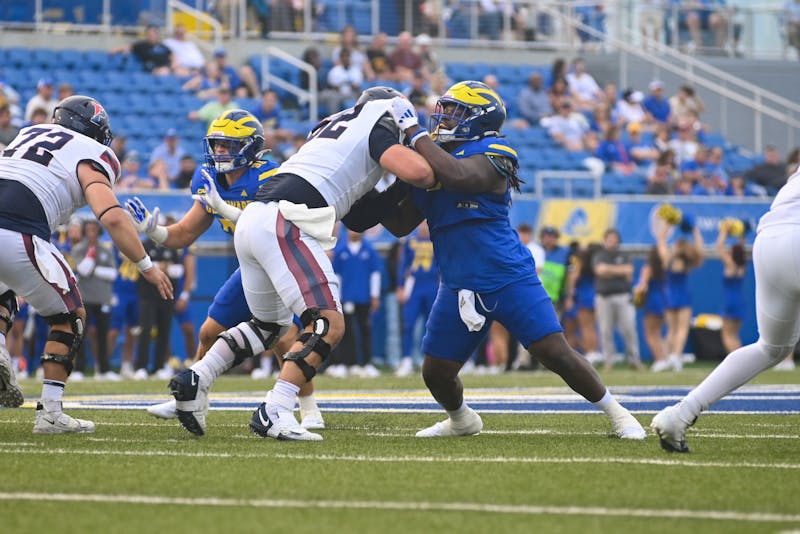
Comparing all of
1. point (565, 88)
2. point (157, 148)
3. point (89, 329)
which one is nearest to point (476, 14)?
point (565, 88)

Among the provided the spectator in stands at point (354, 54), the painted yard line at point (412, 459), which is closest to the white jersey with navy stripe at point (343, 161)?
the painted yard line at point (412, 459)

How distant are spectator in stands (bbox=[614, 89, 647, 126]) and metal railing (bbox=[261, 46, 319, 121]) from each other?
17.6ft

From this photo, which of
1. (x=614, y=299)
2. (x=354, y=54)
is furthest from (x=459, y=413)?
(x=354, y=54)

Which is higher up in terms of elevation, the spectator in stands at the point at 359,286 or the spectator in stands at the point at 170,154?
the spectator in stands at the point at 170,154

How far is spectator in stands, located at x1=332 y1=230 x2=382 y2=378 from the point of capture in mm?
16594

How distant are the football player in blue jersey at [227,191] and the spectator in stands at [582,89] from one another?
15.4 m

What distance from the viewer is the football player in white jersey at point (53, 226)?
→ 7195 millimetres

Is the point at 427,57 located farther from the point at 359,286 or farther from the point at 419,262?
the point at 359,286

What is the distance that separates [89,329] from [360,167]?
388 inches

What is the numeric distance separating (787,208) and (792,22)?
21.6 m

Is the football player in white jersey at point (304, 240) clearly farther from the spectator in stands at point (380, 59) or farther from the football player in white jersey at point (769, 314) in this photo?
the spectator in stands at point (380, 59)

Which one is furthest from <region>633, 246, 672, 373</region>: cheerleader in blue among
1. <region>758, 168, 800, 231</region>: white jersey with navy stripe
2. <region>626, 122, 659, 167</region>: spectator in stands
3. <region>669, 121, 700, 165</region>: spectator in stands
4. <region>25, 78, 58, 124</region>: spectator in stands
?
<region>758, 168, 800, 231</region>: white jersey with navy stripe

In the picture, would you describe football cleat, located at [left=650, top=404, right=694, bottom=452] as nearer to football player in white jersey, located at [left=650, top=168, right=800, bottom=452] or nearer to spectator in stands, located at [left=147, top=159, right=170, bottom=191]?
football player in white jersey, located at [left=650, top=168, right=800, bottom=452]

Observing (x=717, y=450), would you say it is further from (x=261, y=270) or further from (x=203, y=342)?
(x=203, y=342)
